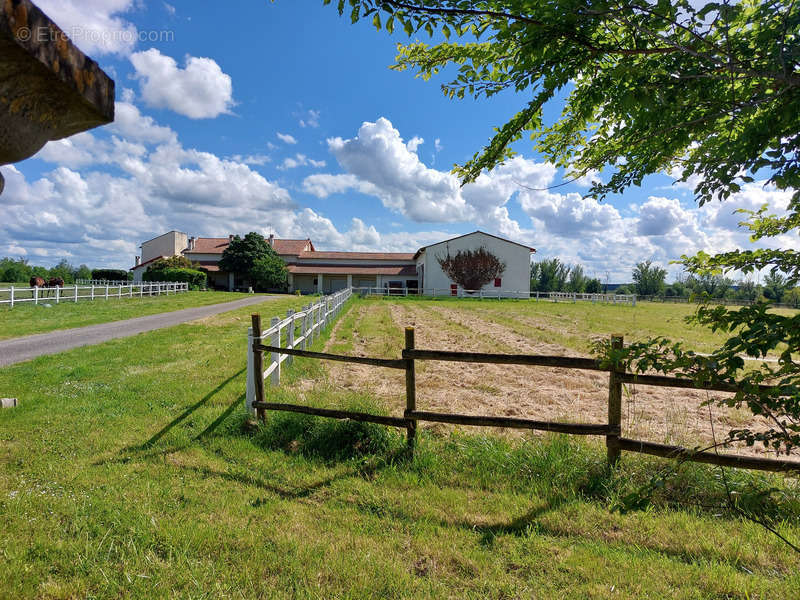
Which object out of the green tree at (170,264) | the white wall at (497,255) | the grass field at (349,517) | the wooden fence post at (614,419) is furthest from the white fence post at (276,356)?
the green tree at (170,264)

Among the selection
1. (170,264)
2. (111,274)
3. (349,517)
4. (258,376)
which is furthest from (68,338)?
(111,274)

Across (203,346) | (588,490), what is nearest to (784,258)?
(588,490)

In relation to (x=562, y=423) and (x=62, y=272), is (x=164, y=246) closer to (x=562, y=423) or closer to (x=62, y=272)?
(x=62, y=272)

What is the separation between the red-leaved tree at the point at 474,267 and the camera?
45844mm

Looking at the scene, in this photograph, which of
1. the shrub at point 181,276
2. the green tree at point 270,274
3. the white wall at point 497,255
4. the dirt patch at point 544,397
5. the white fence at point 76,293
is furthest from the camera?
the green tree at point 270,274

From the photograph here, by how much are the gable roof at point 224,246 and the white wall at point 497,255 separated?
77.3ft

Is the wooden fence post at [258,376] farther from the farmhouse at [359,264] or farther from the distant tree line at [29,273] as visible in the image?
the distant tree line at [29,273]

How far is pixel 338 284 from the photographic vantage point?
2275 inches

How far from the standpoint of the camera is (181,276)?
45469 mm

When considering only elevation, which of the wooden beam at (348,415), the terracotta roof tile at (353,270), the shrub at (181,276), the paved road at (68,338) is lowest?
the paved road at (68,338)

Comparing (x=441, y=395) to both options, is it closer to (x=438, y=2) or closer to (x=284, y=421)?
(x=284, y=421)

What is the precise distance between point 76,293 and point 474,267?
35.1 meters

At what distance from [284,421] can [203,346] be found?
721cm

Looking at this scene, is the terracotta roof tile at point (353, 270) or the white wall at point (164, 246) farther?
the white wall at point (164, 246)
